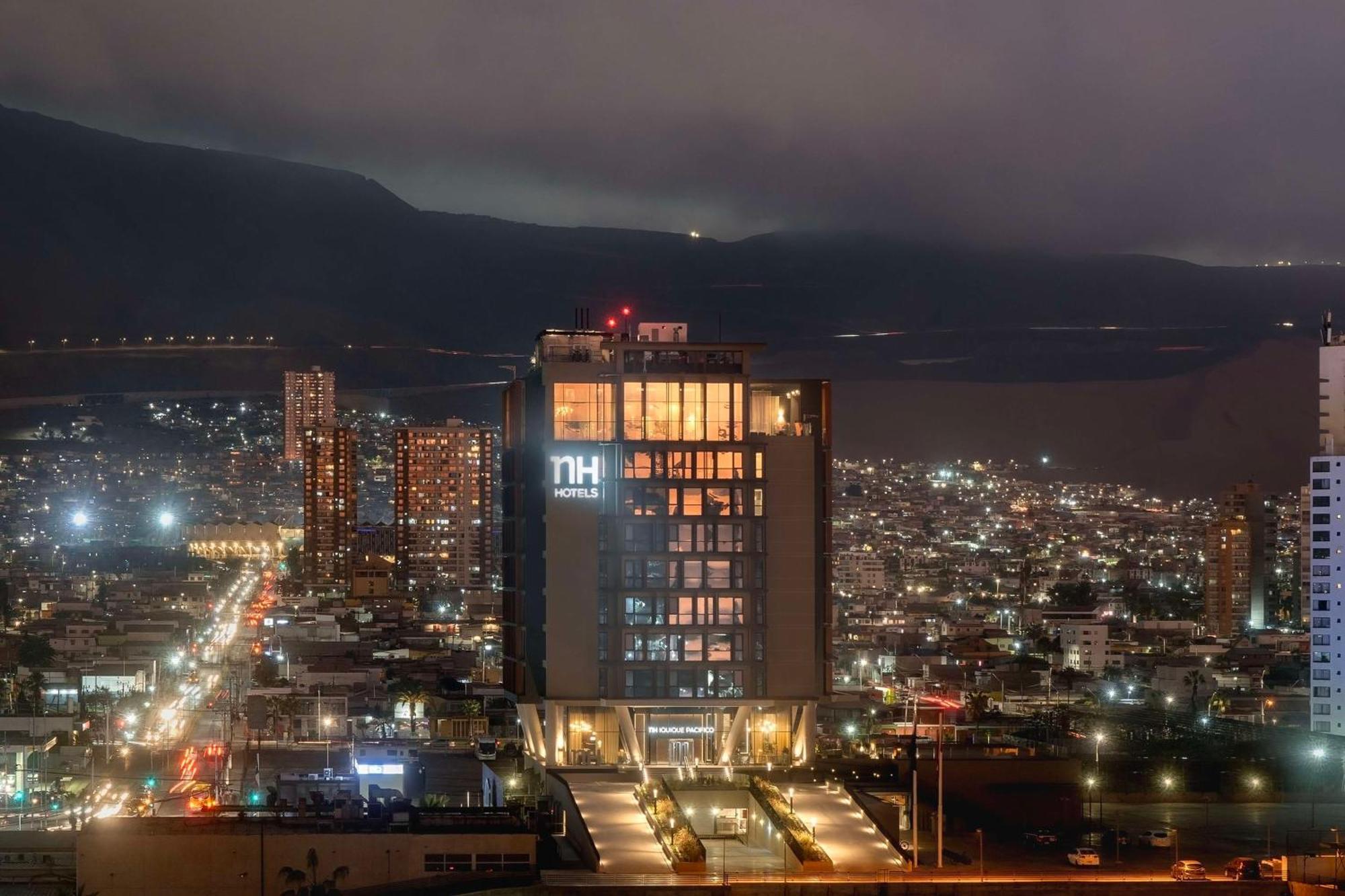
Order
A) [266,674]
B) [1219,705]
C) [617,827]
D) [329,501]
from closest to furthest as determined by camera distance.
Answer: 1. [617,827]
2. [1219,705]
3. [266,674]
4. [329,501]

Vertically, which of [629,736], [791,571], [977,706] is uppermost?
[791,571]

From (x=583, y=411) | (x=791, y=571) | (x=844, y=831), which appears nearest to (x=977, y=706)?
(x=791, y=571)

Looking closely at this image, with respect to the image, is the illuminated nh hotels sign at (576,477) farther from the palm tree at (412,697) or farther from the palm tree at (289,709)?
the palm tree at (289,709)

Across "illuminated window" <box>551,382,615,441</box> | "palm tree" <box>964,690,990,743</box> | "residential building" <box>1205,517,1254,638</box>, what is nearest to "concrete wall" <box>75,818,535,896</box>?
"illuminated window" <box>551,382,615,441</box>

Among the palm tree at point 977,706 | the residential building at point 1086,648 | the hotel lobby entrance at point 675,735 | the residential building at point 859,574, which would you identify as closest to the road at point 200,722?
the hotel lobby entrance at point 675,735

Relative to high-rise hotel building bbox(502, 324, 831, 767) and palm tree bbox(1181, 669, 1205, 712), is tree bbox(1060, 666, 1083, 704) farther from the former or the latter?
high-rise hotel building bbox(502, 324, 831, 767)

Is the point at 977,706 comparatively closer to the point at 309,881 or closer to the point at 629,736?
the point at 629,736
